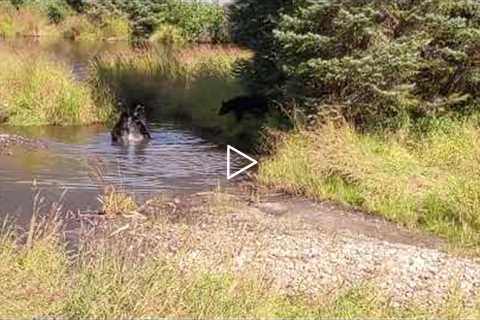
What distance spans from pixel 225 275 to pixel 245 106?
11919mm

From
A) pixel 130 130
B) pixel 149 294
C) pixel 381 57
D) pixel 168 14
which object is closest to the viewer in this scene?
pixel 149 294

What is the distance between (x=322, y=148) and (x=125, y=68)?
1164cm

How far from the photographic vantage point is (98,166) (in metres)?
14.4

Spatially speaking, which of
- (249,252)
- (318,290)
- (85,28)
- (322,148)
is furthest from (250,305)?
(85,28)

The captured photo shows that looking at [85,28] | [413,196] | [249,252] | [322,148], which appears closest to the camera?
[249,252]

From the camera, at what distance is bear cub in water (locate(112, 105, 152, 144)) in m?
17.0

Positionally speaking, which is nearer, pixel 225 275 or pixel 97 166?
pixel 225 275

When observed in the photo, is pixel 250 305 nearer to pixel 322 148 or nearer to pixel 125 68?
pixel 322 148

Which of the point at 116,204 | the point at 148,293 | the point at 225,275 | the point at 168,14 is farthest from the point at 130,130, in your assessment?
the point at 168,14

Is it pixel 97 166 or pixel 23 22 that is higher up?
pixel 23 22

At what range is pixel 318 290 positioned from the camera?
7141 mm

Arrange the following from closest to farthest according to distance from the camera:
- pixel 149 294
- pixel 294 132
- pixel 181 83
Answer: pixel 149 294 → pixel 294 132 → pixel 181 83

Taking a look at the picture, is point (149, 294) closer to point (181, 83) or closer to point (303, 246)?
point (303, 246)
